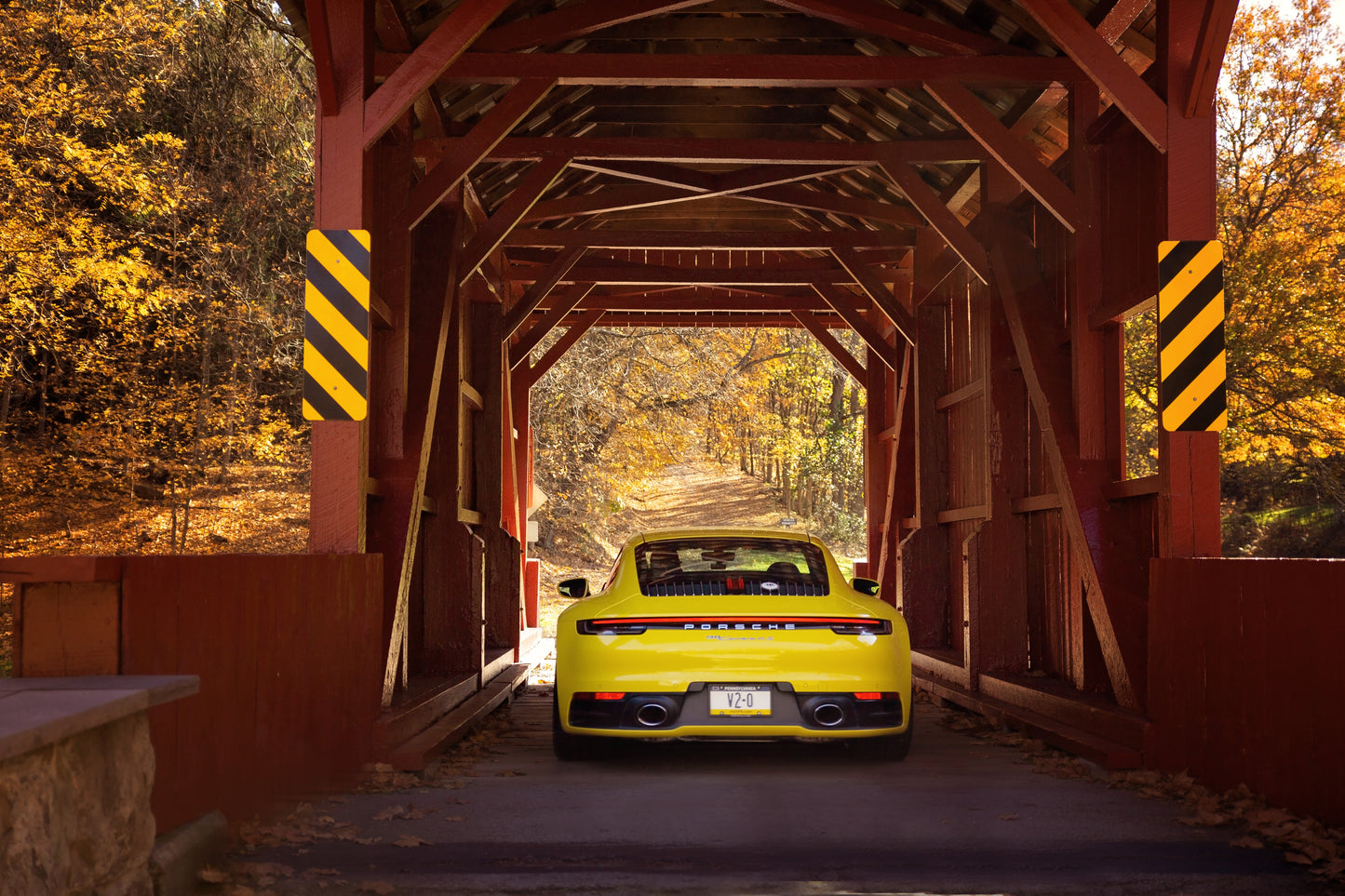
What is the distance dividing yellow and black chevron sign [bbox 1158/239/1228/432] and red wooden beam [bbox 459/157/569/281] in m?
5.18

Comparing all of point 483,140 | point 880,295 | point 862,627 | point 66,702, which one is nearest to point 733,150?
point 483,140

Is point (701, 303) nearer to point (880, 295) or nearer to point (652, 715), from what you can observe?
point (880, 295)

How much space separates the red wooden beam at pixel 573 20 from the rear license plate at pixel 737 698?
4544mm

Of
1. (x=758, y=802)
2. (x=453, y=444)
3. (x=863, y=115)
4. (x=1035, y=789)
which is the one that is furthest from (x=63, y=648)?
(x=863, y=115)

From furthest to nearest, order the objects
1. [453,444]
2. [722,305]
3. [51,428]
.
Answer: [51,428]
[722,305]
[453,444]

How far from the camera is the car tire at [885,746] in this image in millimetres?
7242

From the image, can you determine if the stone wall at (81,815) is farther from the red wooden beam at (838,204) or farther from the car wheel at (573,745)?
the red wooden beam at (838,204)

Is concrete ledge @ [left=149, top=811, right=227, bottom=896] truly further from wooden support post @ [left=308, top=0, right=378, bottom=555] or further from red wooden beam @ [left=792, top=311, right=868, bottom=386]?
red wooden beam @ [left=792, top=311, right=868, bottom=386]

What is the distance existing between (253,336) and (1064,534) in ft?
56.3

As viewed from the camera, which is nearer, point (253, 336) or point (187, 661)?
point (187, 661)

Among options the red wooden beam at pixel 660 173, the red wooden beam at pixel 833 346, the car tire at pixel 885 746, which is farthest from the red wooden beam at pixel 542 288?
the car tire at pixel 885 746

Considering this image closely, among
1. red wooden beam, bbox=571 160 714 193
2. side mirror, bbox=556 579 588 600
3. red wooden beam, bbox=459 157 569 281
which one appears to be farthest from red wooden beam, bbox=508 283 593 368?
side mirror, bbox=556 579 588 600

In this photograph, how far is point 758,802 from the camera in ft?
19.7

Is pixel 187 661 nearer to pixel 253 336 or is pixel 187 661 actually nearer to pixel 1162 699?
pixel 1162 699
